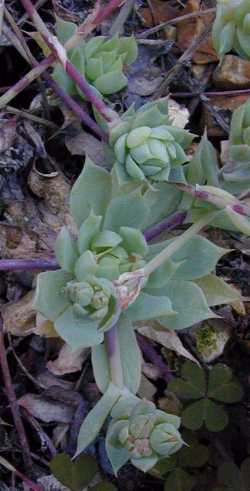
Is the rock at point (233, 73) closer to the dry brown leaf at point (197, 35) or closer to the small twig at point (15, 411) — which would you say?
the dry brown leaf at point (197, 35)

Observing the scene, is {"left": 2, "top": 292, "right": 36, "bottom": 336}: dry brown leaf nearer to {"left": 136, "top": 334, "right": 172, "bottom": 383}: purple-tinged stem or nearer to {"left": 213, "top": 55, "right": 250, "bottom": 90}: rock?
{"left": 136, "top": 334, "right": 172, "bottom": 383}: purple-tinged stem

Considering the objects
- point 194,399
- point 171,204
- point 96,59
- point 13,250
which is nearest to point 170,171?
point 171,204

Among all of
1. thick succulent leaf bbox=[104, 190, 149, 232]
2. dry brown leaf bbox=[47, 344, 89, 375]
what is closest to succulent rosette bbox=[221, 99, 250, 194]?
thick succulent leaf bbox=[104, 190, 149, 232]

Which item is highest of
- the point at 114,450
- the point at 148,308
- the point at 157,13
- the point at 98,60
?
the point at 98,60

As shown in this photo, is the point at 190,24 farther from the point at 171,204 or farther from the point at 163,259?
the point at 163,259

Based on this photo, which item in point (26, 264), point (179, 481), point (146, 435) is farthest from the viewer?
point (179, 481)

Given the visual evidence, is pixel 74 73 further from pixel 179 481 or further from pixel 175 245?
pixel 179 481

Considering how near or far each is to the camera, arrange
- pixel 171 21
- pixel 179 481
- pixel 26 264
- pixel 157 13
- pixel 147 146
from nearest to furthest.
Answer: pixel 147 146, pixel 26 264, pixel 179 481, pixel 171 21, pixel 157 13

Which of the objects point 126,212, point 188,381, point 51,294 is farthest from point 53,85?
point 188,381
